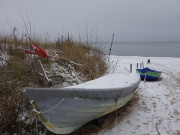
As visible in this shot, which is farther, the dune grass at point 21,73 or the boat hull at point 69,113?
the dune grass at point 21,73

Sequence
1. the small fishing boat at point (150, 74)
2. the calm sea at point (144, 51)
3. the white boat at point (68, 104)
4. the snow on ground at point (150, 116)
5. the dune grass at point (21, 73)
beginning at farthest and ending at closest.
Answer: the calm sea at point (144, 51) < the small fishing boat at point (150, 74) < the snow on ground at point (150, 116) < the dune grass at point (21, 73) < the white boat at point (68, 104)

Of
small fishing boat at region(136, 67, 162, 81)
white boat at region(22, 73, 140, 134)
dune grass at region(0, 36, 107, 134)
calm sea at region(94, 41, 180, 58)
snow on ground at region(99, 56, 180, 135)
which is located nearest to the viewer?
white boat at region(22, 73, 140, 134)

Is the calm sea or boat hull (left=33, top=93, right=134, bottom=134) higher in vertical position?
the calm sea

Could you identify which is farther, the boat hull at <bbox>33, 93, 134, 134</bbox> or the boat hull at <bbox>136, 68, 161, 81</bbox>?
the boat hull at <bbox>136, 68, 161, 81</bbox>

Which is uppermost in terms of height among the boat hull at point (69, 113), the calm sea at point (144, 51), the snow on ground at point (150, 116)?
the calm sea at point (144, 51)

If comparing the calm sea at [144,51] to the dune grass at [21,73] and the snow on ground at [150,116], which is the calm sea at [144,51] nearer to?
the dune grass at [21,73]

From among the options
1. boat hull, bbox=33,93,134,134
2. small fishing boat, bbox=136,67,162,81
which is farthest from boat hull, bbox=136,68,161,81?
boat hull, bbox=33,93,134,134

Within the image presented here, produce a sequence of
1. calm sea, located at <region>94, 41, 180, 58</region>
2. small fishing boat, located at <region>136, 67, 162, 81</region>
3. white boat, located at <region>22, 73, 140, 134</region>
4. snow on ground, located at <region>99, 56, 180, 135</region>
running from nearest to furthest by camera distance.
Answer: white boat, located at <region>22, 73, 140, 134</region> < snow on ground, located at <region>99, 56, 180, 135</region> < small fishing boat, located at <region>136, 67, 162, 81</region> < calm sea, located at <region>94, 41, 180, 58</region>

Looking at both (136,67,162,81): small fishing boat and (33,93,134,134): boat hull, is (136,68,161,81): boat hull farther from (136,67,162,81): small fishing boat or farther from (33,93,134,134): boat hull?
(33,93,134,134): boat hull

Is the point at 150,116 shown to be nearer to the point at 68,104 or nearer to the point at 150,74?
the point at 68,104

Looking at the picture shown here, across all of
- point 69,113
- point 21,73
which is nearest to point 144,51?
point 21,73

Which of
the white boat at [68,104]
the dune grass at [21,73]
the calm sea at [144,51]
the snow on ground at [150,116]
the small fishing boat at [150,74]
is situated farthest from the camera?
the calm sea at [144,51]

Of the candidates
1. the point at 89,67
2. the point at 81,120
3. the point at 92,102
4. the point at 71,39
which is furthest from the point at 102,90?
the point at 71,39

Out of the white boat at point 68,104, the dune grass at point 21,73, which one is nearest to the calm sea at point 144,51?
the dune grass at point 21,73
